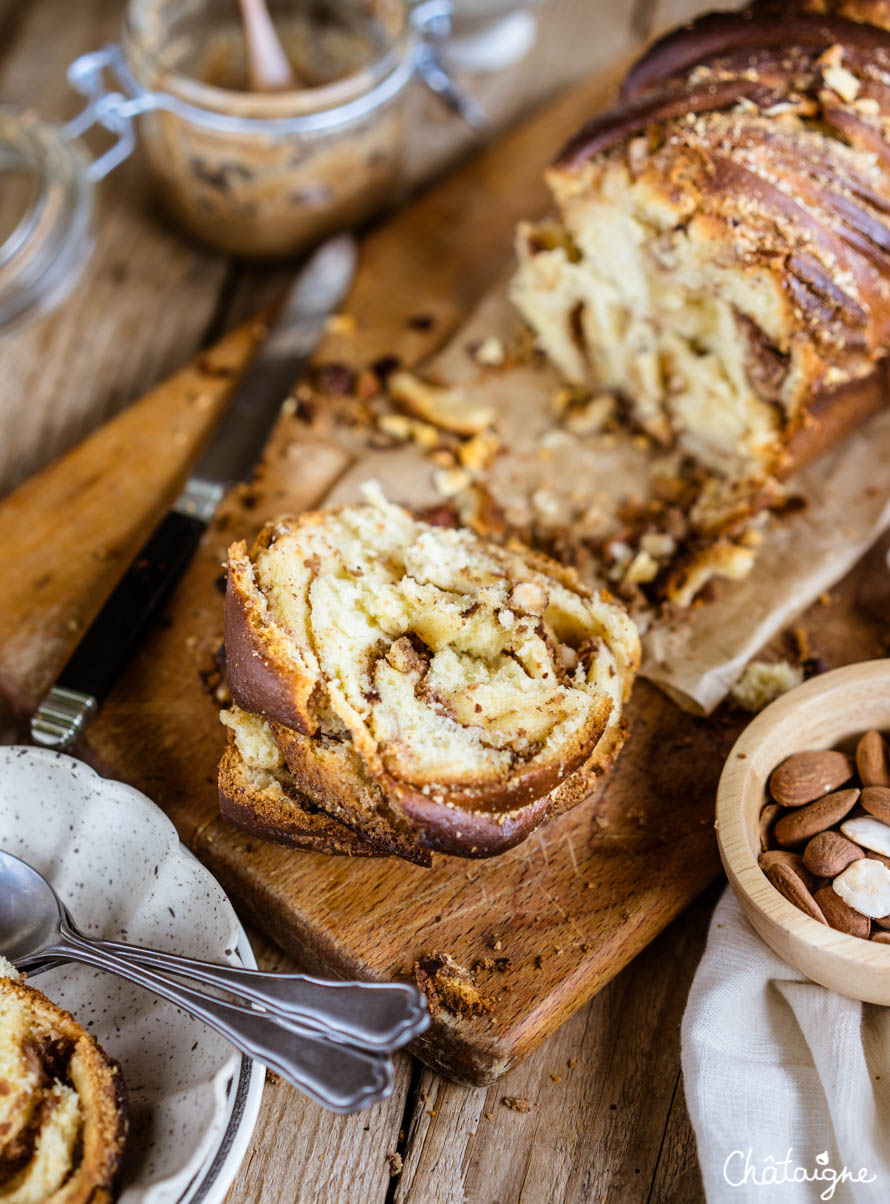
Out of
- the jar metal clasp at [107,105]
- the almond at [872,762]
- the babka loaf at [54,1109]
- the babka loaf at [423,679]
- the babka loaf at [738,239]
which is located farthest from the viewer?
the jar metal clasp at [107,105]

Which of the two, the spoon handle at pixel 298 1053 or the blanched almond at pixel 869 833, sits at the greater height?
the spoon handle at pixel 298 1053

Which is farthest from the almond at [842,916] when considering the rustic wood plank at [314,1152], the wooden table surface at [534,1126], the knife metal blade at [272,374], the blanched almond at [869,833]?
the knife metal blade at [272,374]

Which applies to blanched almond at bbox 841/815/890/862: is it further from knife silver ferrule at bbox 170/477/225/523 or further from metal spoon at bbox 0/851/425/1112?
knife silver ferrule at bbox 170/477/225/523

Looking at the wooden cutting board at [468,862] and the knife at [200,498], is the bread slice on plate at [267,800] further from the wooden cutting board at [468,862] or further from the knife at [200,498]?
the knife at [200,498]

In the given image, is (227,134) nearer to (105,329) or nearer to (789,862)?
(105,329)

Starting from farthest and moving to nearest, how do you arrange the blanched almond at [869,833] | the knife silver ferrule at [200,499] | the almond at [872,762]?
1. the knife silver ferrule at [200,499]
2. the almond at [872,762]
3. the blanched almond at [869,833]

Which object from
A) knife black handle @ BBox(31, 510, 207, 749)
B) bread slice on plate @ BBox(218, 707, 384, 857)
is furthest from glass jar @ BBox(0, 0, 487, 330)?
bread slice on plate @ BBox(218, 707, 384, 857)
